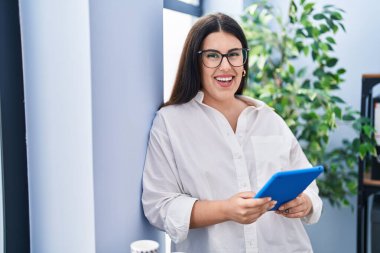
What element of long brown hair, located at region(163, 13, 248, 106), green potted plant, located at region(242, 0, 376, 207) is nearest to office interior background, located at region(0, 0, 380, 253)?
long brown hair, located at region(163, 13, 248, 106)

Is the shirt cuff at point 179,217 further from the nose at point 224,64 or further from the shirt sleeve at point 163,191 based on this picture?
the nose at point 224,64

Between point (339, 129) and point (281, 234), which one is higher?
point (339, 129)

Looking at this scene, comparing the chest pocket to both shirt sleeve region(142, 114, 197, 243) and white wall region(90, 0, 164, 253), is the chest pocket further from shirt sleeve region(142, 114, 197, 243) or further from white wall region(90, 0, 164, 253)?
white wall region(90, 0, 164, 253)

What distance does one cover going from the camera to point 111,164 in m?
0.97

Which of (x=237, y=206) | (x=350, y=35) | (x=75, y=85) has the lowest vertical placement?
(x=237, y=206)

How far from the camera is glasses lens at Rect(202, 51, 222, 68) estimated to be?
3.99ft

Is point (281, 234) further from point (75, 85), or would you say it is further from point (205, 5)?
point (205, 5)

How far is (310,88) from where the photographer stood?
1.96 meters

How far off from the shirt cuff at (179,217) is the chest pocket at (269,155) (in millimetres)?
260

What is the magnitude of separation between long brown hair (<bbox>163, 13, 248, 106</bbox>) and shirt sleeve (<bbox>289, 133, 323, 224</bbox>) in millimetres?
404

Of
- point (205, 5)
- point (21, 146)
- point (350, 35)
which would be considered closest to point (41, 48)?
point (21, 146)

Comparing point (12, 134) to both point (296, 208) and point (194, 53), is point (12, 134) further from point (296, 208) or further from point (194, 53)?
point (296, 208)

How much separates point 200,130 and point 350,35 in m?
1.36

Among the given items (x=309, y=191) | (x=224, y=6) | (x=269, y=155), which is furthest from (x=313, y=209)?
(x=224, y=6)
